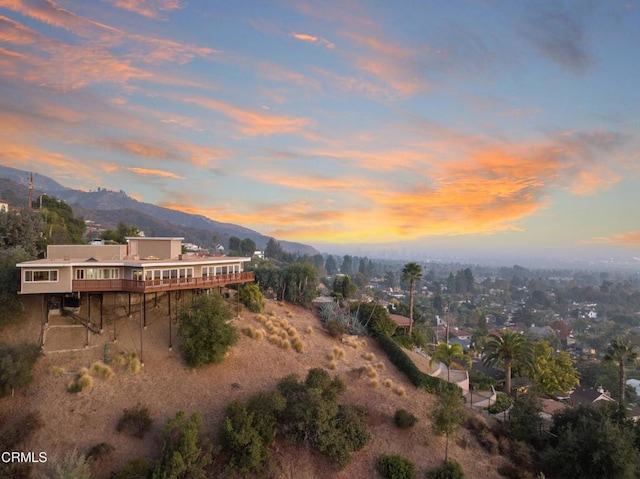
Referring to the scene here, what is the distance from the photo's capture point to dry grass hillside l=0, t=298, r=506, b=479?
19062mm

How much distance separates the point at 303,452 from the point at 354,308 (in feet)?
69.5

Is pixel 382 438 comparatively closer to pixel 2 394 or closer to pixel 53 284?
pixel 2 394

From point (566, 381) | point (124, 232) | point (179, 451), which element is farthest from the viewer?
point (124, 232)

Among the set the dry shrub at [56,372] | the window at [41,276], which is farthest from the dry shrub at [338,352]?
the window at [41,276]

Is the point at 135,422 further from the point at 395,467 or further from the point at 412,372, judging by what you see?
the point at 412,372

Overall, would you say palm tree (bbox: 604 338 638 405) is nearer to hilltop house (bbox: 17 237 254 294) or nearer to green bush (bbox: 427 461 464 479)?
green bush (bbox: 427 461 464 479)

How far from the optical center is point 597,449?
66.7ft

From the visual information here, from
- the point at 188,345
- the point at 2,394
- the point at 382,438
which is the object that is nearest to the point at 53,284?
the point at 2,394

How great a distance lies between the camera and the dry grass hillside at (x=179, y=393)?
750 inches

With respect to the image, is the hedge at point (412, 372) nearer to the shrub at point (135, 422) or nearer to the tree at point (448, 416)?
the tree at point (448, 416)

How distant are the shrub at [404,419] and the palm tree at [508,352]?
12.9 metres

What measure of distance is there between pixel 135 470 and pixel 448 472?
604 inches

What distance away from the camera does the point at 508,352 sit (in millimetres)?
32031

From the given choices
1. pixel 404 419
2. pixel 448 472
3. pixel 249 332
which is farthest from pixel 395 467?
pixel 249 332
